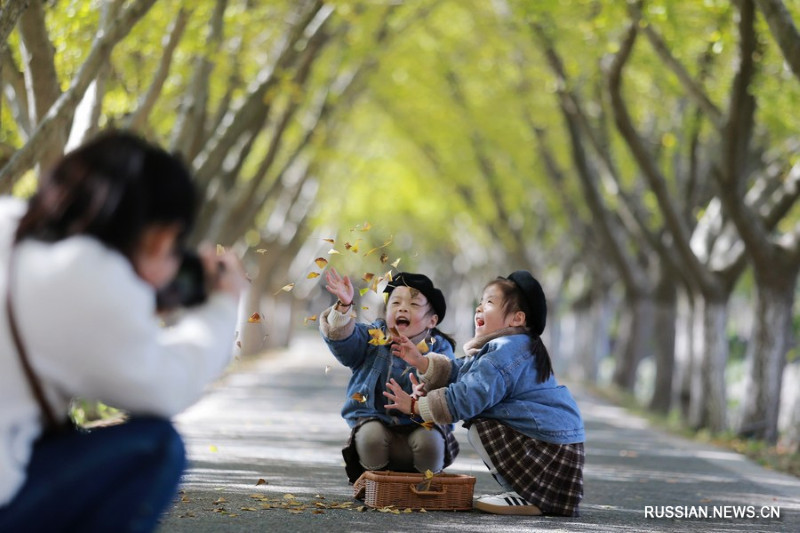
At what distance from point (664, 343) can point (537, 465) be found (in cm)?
1700

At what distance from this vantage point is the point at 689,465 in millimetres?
12203

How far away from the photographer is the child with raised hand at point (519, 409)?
23.1 feet

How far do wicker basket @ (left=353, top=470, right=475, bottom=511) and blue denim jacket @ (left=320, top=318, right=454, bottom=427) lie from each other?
1.51 feet

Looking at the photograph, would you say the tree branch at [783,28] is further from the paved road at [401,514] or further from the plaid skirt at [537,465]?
the plaid skirt at [537,465]

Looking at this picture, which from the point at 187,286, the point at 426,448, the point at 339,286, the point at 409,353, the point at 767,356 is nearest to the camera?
the point at 187,286

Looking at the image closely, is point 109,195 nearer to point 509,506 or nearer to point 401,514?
point 401,514

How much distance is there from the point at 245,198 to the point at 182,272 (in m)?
19.1

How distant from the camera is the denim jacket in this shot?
22.5 feet

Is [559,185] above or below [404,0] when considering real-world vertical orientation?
below

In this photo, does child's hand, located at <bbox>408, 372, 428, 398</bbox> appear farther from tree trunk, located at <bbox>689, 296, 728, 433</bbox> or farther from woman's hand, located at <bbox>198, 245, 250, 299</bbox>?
tree trunk, located at <bbox>689, 296, 728, 433</bbox>

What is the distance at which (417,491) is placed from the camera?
282 inches

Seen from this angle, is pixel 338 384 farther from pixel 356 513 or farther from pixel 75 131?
pixel 356 513

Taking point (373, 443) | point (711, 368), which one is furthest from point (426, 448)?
point (711, 368)

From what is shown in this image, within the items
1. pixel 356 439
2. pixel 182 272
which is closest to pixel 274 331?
pixel 356 439
